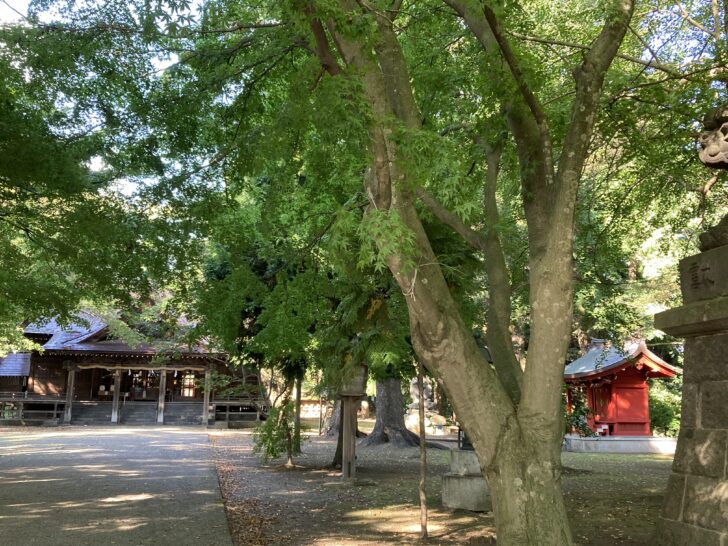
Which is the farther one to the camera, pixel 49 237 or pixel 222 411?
pixel 222 411

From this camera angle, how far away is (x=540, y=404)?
180 inches

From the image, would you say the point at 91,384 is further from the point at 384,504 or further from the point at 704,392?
the point at 704,392

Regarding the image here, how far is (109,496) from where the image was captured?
10.7 metres

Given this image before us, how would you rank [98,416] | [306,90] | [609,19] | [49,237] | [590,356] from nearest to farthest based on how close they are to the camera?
[609,19] < [306,90] < [49,237] < [590,356] < [98,416]

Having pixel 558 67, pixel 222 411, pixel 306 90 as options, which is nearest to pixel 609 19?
pixel 306 90

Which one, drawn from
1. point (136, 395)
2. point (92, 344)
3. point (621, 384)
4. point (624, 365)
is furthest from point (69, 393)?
point (624, 365)

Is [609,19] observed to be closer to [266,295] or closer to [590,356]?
[266,295]

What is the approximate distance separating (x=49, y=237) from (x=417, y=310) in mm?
7634

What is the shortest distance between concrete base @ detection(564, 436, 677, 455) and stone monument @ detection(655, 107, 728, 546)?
16615 mm

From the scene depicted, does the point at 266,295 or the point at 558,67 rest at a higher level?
the point at 558,67

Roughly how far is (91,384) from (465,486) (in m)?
29.9

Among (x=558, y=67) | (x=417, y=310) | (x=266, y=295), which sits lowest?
(x=417, y=310)

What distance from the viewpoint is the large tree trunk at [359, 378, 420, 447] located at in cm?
2181

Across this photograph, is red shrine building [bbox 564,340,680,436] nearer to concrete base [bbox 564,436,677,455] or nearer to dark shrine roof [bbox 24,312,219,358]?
concrete base [bbox 564,436,677,455]
